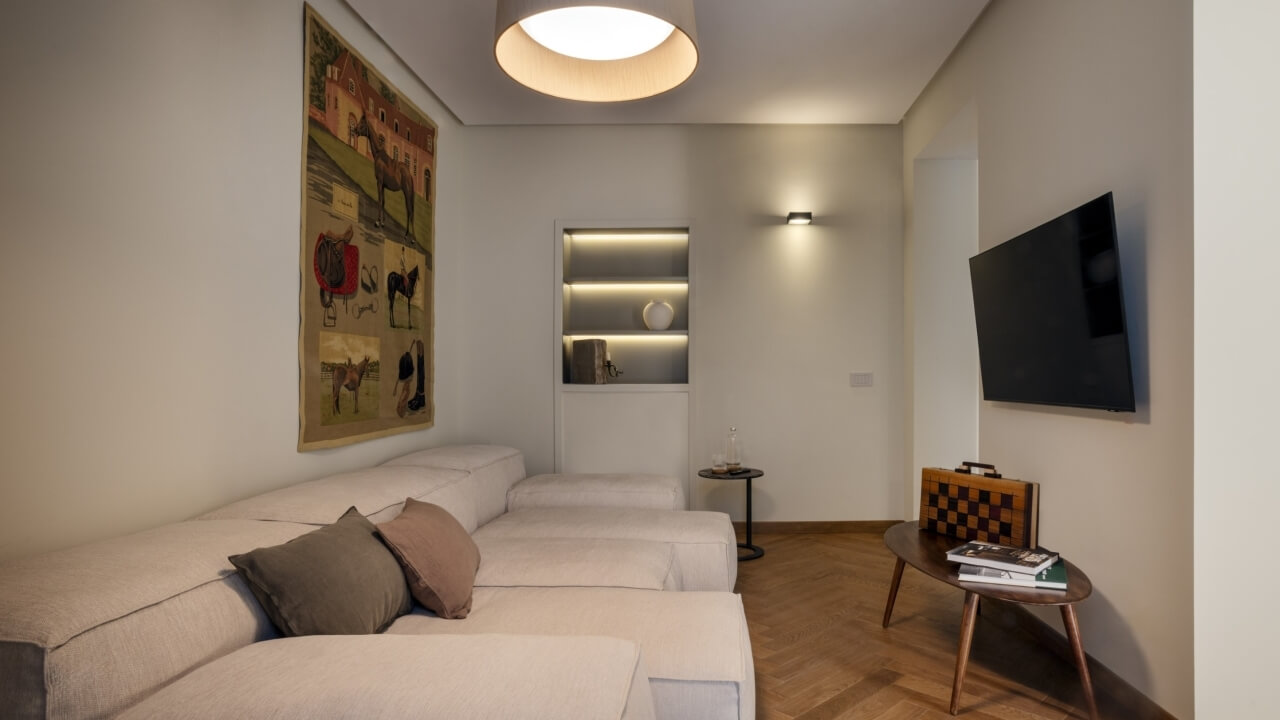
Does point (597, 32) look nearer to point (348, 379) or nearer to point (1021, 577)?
point (348, 379)

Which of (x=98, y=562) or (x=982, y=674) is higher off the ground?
(x=98, y=562)

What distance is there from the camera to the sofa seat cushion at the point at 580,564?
2.34m

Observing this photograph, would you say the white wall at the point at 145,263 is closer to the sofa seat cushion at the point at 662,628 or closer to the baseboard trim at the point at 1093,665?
the sofa seat cushion at the point at 662,628

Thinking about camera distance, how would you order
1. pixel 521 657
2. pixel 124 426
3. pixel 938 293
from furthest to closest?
pixel 938 293, pixel 124 426, pixel 521 657

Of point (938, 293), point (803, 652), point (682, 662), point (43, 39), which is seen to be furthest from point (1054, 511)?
point (43, 39)

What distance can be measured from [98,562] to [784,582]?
121 inches

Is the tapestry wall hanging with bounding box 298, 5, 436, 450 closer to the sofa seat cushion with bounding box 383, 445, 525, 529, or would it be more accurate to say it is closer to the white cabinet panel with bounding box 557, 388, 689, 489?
the sofa seat cushion with bounding box 383, 445, 525, 529

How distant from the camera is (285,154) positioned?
276 cm

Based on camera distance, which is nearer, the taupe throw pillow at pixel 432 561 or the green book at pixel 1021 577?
the taupe throw pillow at pixel 432 561

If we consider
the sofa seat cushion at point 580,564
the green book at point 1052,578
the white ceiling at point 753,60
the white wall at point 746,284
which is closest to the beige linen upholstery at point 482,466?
the sofa seat cushion at point 580,564

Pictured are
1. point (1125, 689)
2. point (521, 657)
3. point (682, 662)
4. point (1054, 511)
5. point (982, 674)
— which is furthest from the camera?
point (1054, 511)

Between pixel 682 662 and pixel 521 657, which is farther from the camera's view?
pixel 682 662

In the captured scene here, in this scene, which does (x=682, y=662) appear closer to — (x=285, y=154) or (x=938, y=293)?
(x=285, y=154)

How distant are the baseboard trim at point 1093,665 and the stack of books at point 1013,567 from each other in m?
0.31
